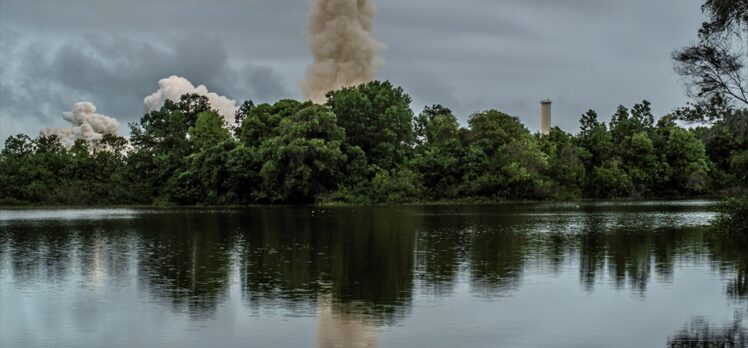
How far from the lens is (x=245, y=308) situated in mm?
21859


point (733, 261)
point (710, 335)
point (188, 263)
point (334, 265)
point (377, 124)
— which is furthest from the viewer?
point (377, 124)

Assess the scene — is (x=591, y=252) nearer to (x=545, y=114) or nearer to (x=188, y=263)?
(x=188, y=263)

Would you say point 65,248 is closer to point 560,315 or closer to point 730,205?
point 560,315

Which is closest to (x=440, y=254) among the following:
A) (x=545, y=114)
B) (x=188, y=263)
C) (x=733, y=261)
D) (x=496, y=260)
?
(x=496, y=260)

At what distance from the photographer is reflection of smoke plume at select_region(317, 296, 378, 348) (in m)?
17.5

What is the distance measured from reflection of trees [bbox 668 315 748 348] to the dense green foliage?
7072 cm

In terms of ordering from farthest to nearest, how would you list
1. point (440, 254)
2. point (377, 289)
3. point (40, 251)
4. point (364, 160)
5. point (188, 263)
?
point (364, 160) → point (40, 251) → point (440, 254) → point (188, 263) → point (377, 289)

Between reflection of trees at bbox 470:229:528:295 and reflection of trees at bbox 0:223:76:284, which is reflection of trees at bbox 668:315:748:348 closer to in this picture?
reflection of trees at bbox 470:229:528:295

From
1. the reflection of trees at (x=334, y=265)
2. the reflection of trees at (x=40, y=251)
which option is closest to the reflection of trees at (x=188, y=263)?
the reflection of trees at (x=334, y=265)

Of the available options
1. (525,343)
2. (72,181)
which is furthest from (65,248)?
(72,181)

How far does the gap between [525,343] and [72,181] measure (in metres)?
97.1

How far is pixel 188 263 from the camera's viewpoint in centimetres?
3247

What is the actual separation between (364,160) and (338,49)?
30.3 meters

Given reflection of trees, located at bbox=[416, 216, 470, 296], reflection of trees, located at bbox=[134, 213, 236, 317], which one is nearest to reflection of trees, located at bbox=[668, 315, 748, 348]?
reflection of trees, located at bbox=[416, 216, 470, 296]
